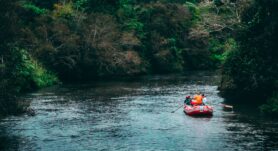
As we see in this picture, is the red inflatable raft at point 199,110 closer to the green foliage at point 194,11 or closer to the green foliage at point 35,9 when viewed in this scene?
the green foliage at point 35,9

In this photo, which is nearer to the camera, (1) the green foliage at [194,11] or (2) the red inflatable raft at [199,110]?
(2) the red inflatable raft at [199,110]

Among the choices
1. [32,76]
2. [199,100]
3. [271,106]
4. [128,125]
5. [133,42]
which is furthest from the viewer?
[133,42]

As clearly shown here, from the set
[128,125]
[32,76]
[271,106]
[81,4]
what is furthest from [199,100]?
[81,4]

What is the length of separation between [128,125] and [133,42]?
157 ft

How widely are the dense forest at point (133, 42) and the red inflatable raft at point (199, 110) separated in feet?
17.1

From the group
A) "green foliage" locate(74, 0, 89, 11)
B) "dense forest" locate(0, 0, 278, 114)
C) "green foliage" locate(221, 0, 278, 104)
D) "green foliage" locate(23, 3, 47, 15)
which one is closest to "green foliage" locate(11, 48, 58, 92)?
"dense forest" locate(0, 0, 278, 114)

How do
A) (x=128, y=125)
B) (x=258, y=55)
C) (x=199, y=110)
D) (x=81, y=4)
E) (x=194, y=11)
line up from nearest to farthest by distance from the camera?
(x=128, y=125), (x=199, y=110), (x=258, y=55), (x=81, y=4), (x=194, y=11)

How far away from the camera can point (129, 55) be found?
91.6 metres

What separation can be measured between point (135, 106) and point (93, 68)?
32661 mm

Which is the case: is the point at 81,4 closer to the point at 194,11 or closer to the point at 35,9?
the point at 35,9

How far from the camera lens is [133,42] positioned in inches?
3760

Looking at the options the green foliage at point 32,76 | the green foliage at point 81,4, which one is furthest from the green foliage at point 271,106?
the green foliage at point 81,4

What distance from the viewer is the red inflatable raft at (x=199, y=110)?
53281 mm

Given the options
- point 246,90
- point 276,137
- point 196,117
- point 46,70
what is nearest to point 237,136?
point 276,137
